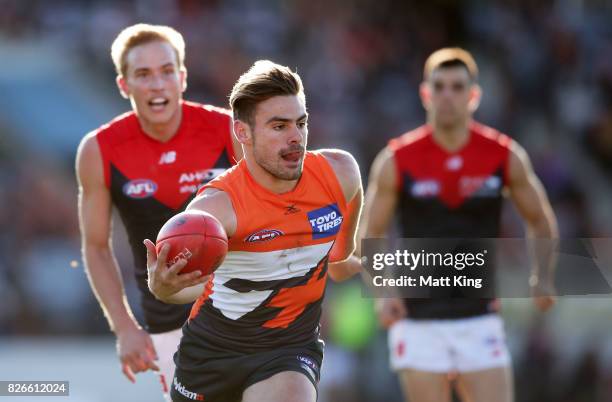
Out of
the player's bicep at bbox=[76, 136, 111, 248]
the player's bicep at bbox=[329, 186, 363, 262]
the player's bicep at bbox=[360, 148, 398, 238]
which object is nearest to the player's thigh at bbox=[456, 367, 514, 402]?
the player's bicep at bbox=[360, 148, 398, 238]

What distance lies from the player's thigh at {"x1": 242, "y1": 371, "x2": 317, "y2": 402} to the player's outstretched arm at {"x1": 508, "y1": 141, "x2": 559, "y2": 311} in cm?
357

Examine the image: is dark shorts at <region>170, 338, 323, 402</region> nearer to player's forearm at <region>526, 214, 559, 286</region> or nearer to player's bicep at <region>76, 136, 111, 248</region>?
player's bicep at <region>76, 136, 111, 248</region>

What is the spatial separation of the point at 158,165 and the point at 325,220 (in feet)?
5.50

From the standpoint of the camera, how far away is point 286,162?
5336mm

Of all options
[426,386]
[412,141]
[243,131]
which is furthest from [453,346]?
[243,131]

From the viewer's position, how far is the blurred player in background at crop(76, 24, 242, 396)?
6.79 meters

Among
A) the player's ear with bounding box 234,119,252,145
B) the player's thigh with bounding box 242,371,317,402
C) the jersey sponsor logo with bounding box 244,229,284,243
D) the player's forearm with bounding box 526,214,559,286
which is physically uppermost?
the player's ear with bounding box 234,119,252,145

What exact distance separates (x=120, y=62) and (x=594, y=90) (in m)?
10.2

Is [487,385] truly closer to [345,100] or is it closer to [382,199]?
[382,199]

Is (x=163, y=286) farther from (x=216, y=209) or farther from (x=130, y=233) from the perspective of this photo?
(x=130, y=233)

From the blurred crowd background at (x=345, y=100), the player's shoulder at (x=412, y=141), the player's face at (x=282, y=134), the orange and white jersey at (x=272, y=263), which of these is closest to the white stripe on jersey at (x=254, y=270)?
the orange and white jersey at (x=272, y=263)

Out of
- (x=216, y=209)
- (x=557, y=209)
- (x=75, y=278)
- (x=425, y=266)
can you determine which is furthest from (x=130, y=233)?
(x=557, y=209)

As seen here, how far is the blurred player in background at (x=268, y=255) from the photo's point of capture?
211 inches

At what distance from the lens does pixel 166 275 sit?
15.5 feet
